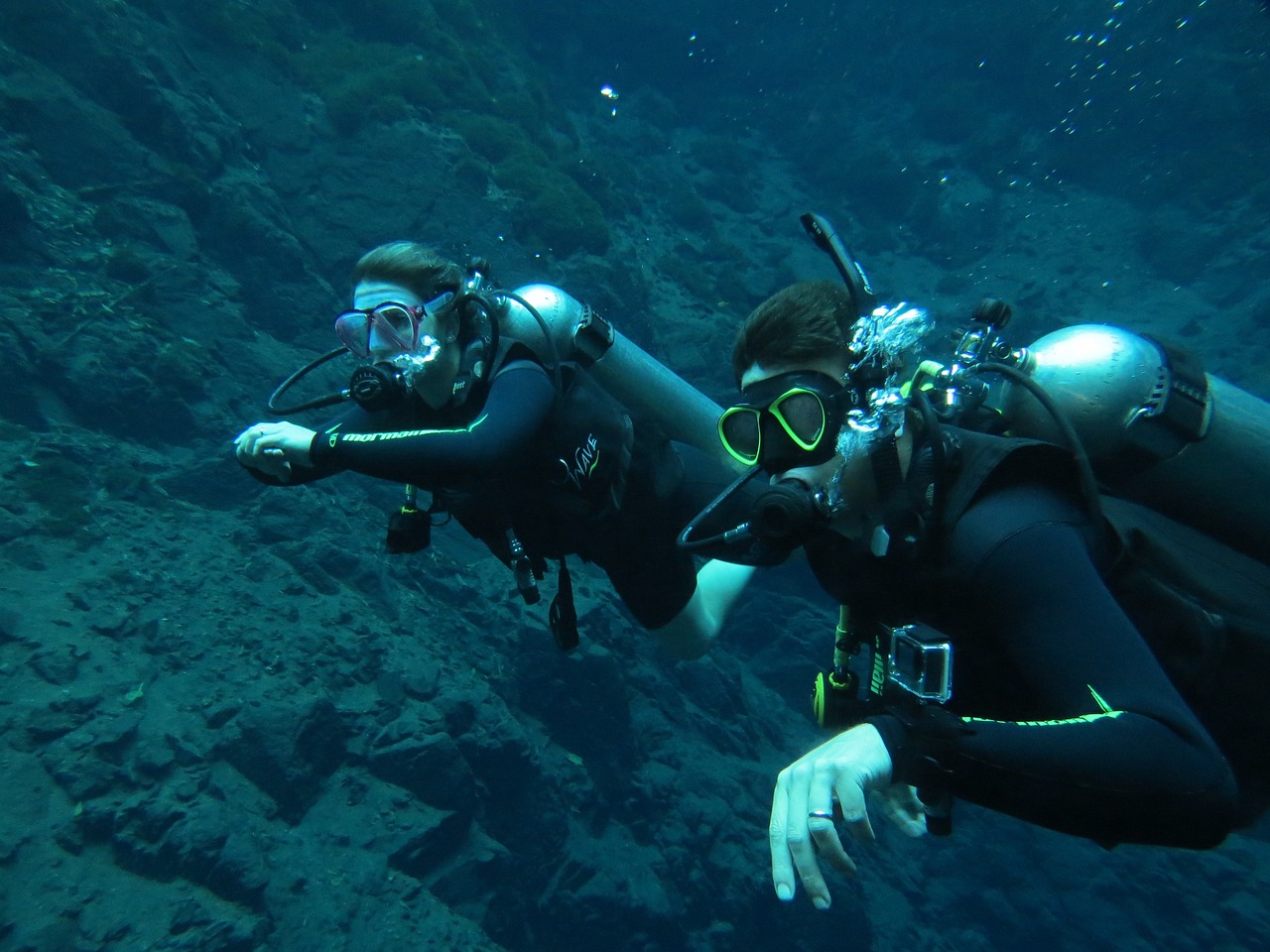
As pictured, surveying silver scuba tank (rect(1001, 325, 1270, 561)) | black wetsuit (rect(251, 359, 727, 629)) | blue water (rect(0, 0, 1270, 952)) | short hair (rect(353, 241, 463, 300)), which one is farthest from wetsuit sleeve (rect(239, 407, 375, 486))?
blue water (rect(0, 0, 1270, 952))

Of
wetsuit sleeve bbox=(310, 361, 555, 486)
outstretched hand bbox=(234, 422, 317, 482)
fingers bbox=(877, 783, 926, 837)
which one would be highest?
outstretched hand bbox=(234, 422, 317, 482)

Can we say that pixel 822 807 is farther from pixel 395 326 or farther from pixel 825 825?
pixel 395 326

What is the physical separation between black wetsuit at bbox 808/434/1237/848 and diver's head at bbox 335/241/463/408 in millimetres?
2245

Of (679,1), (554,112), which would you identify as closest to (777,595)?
(554,112)

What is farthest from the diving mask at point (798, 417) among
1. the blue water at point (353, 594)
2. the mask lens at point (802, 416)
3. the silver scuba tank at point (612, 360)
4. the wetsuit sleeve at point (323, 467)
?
the wetsuit sleeve at point (323, 467)

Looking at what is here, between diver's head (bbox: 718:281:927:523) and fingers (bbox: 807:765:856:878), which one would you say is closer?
fingers (bbox: 807:765:856:878)

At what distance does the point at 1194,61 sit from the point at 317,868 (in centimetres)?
3914

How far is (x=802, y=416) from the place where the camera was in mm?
1862

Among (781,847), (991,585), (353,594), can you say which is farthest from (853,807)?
(353,594)

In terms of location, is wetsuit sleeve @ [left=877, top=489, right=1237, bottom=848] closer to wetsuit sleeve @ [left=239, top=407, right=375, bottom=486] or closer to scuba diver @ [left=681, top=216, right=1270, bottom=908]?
scuba diver @ [left=681, top=216, right=1270, bottom=908]

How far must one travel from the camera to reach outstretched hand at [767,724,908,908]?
1.18 m

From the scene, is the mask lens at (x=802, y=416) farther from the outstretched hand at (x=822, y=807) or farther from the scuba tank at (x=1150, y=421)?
the outstretched hand at (x=822, y=807)

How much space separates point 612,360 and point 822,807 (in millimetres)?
2813

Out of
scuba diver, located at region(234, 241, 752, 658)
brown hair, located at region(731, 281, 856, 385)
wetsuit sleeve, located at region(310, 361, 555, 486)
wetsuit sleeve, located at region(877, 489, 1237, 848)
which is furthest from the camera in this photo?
scuba diver, located at region(234, 241, 752, 658)
